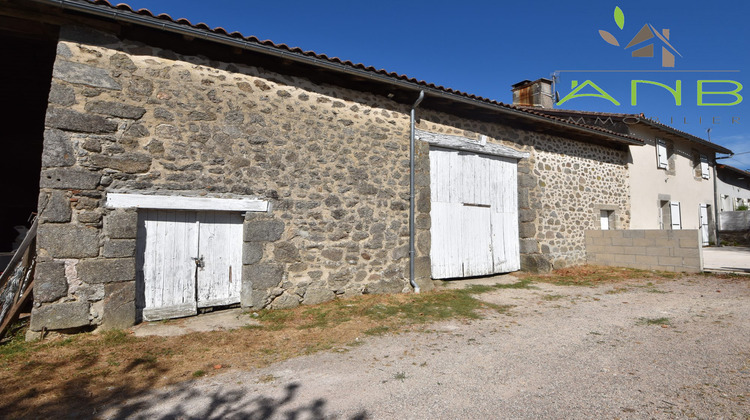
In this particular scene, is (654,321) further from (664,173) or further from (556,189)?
(664,173)

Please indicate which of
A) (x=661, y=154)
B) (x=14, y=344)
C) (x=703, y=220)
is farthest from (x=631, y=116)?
(x=14, y=344)

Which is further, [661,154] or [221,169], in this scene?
[661,154]

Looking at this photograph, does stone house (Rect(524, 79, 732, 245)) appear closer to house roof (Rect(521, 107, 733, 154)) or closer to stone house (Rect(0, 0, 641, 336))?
house roof (Rect(521, 107, 733, 154))

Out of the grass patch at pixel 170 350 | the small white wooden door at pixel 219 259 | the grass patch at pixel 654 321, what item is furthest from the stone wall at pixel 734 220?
the small white wooden door at pixel 219 259

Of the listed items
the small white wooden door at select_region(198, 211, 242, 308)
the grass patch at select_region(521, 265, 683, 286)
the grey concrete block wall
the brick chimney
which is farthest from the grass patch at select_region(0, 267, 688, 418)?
the brick chimney

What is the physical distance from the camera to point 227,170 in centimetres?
496

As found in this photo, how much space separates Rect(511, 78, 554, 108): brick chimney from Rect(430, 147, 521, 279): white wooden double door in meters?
5.47

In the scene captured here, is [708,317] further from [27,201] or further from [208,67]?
[27,201]

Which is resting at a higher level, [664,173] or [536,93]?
[536,93]

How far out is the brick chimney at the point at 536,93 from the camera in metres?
12.4

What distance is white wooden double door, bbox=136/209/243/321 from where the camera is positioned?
452 cm

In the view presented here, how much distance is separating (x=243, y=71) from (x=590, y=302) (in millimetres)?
6100

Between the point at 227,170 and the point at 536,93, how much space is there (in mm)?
11094

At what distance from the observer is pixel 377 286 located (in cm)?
605
